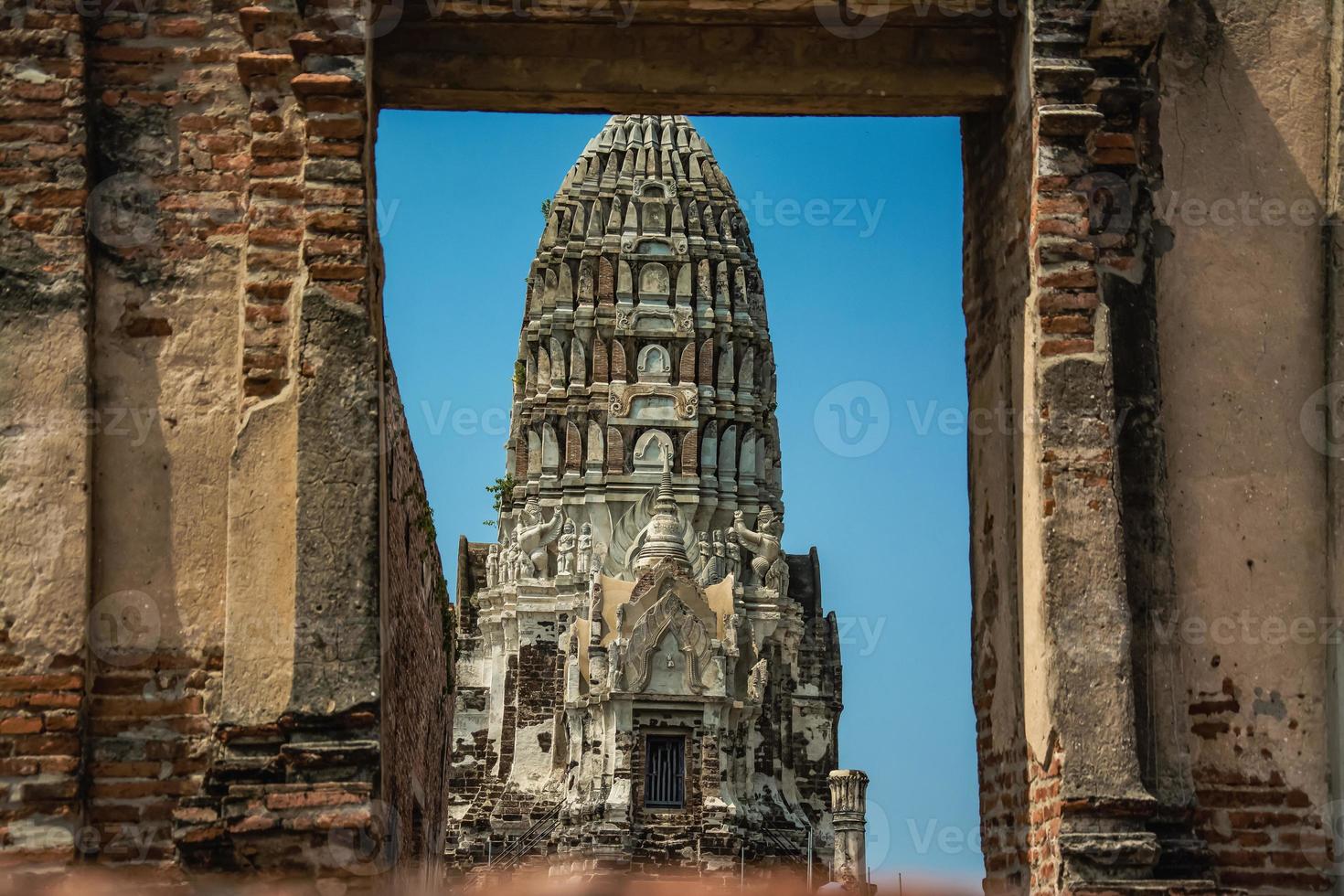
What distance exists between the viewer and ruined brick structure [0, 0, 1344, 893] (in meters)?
6.93

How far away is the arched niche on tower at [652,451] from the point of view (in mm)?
42250

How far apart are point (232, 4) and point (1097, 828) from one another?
4.28 meters

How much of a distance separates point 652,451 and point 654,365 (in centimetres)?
183

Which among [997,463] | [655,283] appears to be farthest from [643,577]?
[997,463]

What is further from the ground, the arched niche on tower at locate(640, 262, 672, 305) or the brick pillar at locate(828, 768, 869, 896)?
the arched niche on tower at locate(640, 262, 672, 305)

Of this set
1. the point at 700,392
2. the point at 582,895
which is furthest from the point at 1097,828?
the point at 700,392

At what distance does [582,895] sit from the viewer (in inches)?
215

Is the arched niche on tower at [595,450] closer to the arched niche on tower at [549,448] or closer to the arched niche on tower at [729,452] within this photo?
the arched niche on tower at [549,448]

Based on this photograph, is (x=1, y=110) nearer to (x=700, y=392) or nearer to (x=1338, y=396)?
(x=1338, y=396)

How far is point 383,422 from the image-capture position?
25.2 feet

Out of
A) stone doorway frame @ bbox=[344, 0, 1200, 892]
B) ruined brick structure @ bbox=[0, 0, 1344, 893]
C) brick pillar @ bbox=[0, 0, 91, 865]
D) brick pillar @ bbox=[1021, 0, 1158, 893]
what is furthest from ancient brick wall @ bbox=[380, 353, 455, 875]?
brick pillar @ bbox=[1021, 0, 1158, 893]

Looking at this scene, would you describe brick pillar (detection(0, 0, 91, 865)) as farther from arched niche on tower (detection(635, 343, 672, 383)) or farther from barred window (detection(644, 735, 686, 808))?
arched niche on tower (detection(635, 343, 672, 383))

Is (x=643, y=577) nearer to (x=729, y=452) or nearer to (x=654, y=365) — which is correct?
(x=729, y=452)

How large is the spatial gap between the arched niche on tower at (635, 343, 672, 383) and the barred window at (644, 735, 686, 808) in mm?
10174
